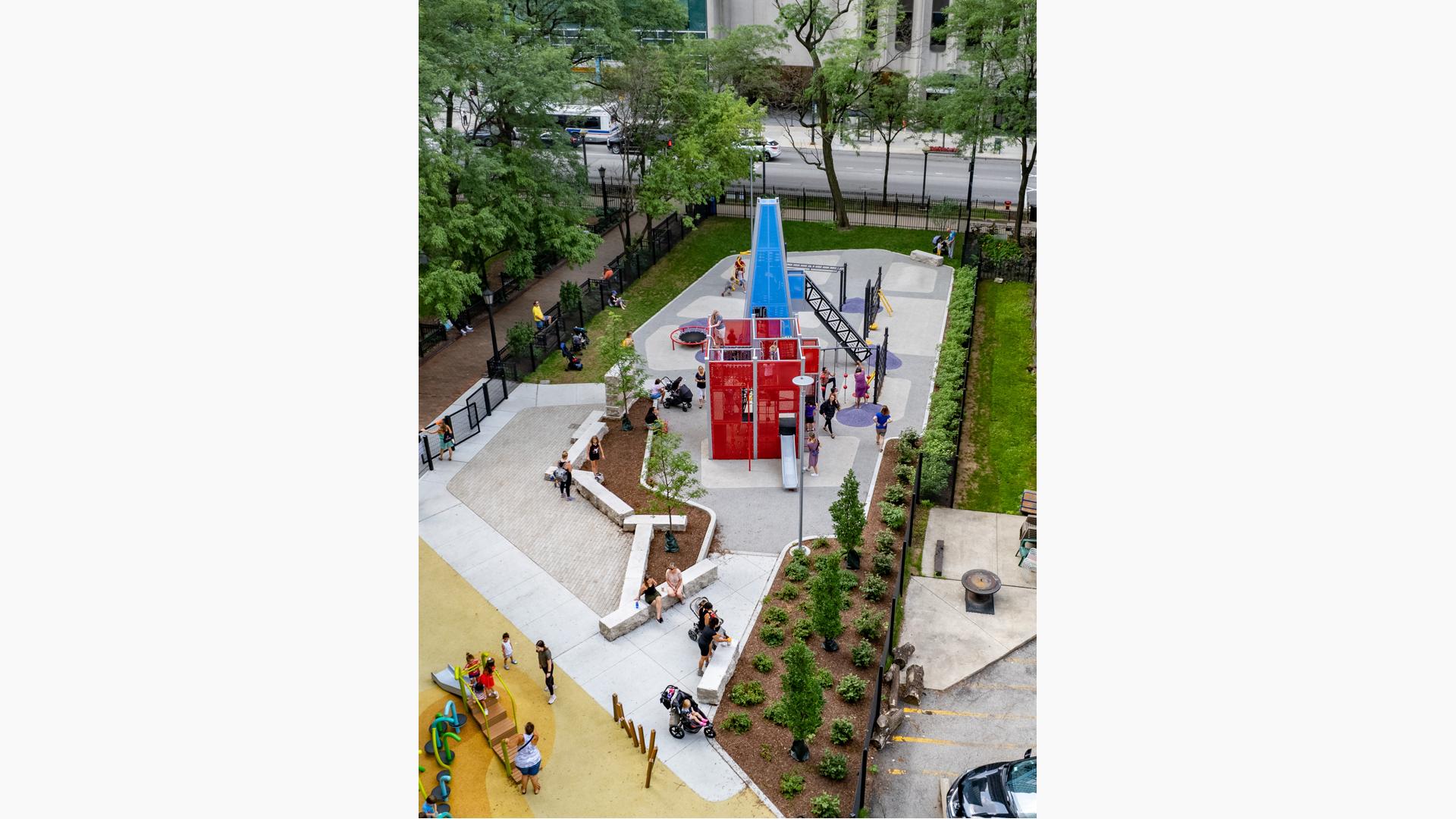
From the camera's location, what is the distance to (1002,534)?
821 inches

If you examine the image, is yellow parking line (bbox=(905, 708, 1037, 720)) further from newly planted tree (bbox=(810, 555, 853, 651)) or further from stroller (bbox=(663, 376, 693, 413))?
stroller (bbox=(663, 376, 693, 413))

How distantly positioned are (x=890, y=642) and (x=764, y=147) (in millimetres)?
31900

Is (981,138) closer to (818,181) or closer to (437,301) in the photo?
(818,181)

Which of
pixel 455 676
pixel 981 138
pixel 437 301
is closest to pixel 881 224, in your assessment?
pixel 981 138

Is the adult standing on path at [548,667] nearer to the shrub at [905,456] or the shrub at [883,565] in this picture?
the shrub at [883,565]

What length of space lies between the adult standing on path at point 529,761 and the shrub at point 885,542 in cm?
833

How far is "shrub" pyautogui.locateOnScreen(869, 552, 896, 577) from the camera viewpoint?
757 inches

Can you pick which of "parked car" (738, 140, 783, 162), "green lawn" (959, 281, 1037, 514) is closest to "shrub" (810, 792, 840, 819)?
"green lawn" (959, 281, 1037, 514)

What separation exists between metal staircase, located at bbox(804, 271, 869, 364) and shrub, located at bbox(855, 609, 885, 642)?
12202 millimetres

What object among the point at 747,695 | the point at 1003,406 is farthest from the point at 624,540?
the point at 1003,406

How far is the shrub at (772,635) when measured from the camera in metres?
17.5

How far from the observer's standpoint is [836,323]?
31.7 metres

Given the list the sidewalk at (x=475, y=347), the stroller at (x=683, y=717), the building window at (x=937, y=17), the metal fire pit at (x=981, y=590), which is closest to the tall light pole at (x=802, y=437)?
the metal fire pit at (x=981, y=590)

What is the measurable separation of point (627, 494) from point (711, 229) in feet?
72.3
